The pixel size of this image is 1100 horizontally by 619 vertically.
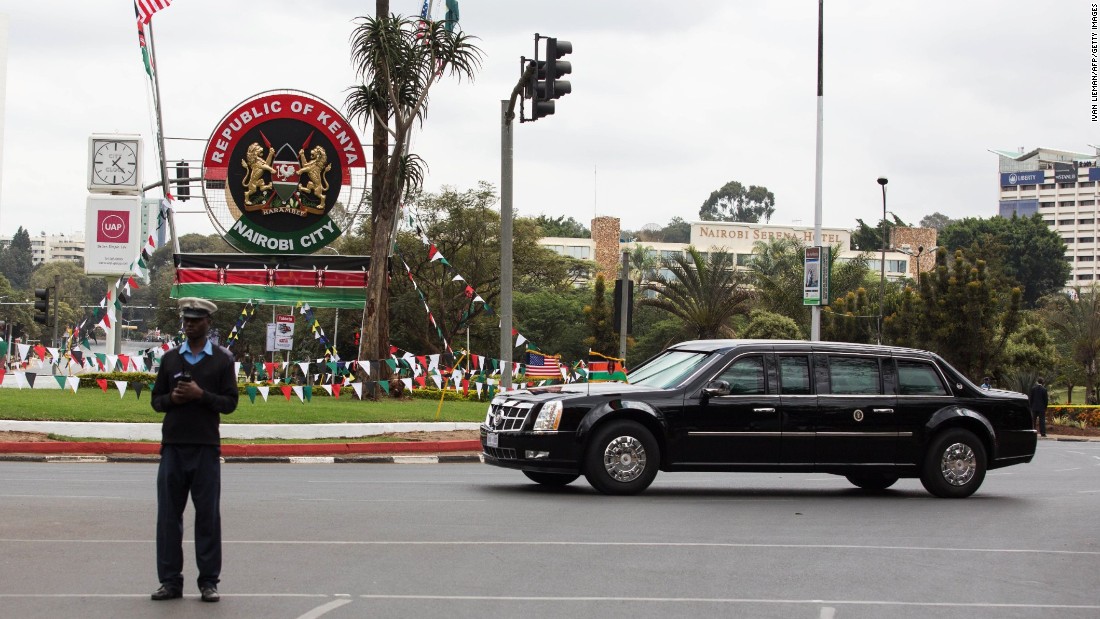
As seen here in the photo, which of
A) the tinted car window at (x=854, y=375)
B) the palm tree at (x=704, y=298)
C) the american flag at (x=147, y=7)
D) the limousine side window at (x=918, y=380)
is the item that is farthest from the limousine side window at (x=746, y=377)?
the palm tree at (x=704, y=298)

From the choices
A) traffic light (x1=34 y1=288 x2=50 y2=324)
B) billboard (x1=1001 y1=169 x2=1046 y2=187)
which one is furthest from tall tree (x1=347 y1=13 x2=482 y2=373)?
billboard (x1=1001 y1=169 x2=1046 y2=187)

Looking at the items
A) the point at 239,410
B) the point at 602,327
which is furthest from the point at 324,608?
the point at 602,327

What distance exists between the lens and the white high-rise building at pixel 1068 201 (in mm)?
160250

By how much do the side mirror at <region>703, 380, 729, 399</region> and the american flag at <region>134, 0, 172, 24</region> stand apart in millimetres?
24857

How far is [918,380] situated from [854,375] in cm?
81

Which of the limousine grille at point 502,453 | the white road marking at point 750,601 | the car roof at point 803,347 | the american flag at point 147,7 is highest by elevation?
the american flag at point 147,7

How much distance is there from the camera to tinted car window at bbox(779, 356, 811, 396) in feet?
45.5

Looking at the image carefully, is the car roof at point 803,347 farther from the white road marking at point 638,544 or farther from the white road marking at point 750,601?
the white road marking at point 750,601

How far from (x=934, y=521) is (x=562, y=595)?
5545 mm

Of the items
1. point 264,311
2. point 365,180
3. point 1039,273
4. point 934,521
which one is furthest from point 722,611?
point 1039,273

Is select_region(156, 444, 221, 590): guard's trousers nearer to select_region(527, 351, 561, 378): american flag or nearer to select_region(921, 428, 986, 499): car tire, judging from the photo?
select_region(921, 428, 986, 499): car tire

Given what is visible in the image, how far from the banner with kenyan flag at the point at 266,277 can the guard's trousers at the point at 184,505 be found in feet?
79.4

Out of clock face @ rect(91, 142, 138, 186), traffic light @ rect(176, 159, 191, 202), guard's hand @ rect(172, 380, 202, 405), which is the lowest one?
guard's hand @ rect(172, 380, 202, 405)

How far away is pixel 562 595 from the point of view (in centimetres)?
784
